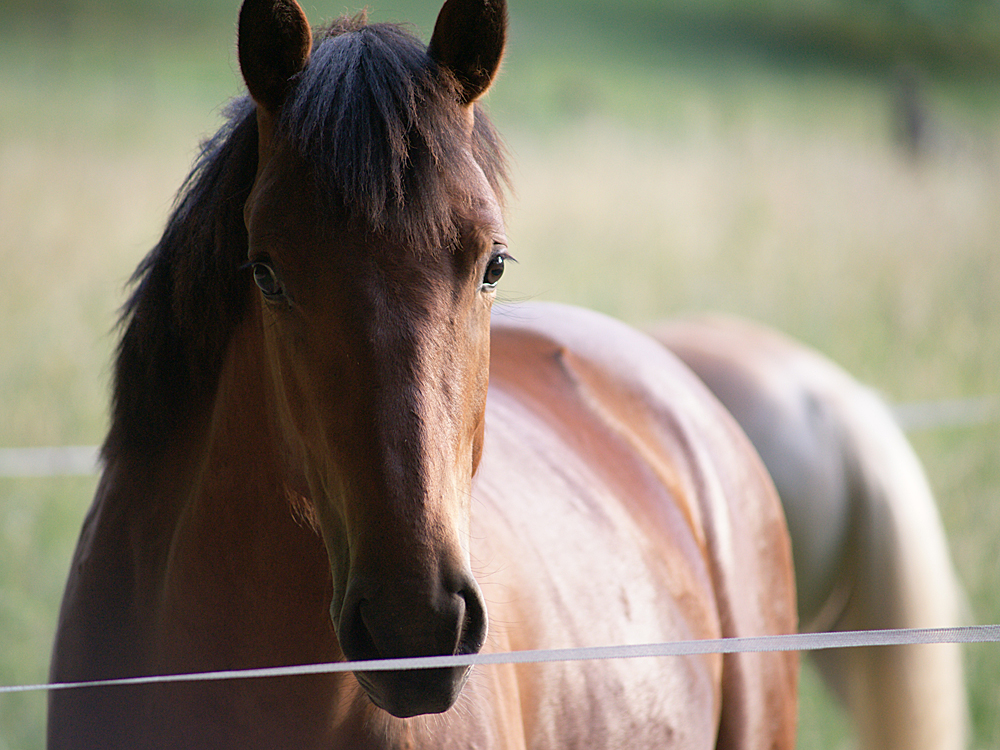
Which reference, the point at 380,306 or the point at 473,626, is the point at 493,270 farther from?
the point at 473,626

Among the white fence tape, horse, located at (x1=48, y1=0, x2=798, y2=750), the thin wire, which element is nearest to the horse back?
horse, located at (x1=48, y1=0, x2=798, y2=750)

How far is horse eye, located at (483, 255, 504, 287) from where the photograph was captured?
3.86 feet

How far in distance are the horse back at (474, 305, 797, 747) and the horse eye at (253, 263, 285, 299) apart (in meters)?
0.63

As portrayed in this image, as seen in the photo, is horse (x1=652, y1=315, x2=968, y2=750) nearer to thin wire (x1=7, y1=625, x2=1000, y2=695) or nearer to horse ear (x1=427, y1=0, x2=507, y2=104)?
thin wire (x1=7, y1=625, x2=1000, y2=695)

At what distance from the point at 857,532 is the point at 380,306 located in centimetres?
240

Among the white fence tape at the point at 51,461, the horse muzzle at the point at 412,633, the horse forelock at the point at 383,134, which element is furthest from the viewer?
the white fence tape at the point at 51,461

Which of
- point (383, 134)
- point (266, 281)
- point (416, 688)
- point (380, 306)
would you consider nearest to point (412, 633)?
point (416, 688)

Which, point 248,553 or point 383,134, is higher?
point 383,134

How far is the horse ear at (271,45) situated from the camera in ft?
3.79

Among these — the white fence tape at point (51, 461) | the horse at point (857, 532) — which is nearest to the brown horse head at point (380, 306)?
the horse at point (857, 532)

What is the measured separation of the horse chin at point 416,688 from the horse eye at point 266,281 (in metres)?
0.50

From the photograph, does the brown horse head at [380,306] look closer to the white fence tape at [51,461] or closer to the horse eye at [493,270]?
the horse eye at [493,270]

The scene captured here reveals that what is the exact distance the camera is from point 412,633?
3.09 feet

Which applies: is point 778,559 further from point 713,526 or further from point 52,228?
point 52,228
